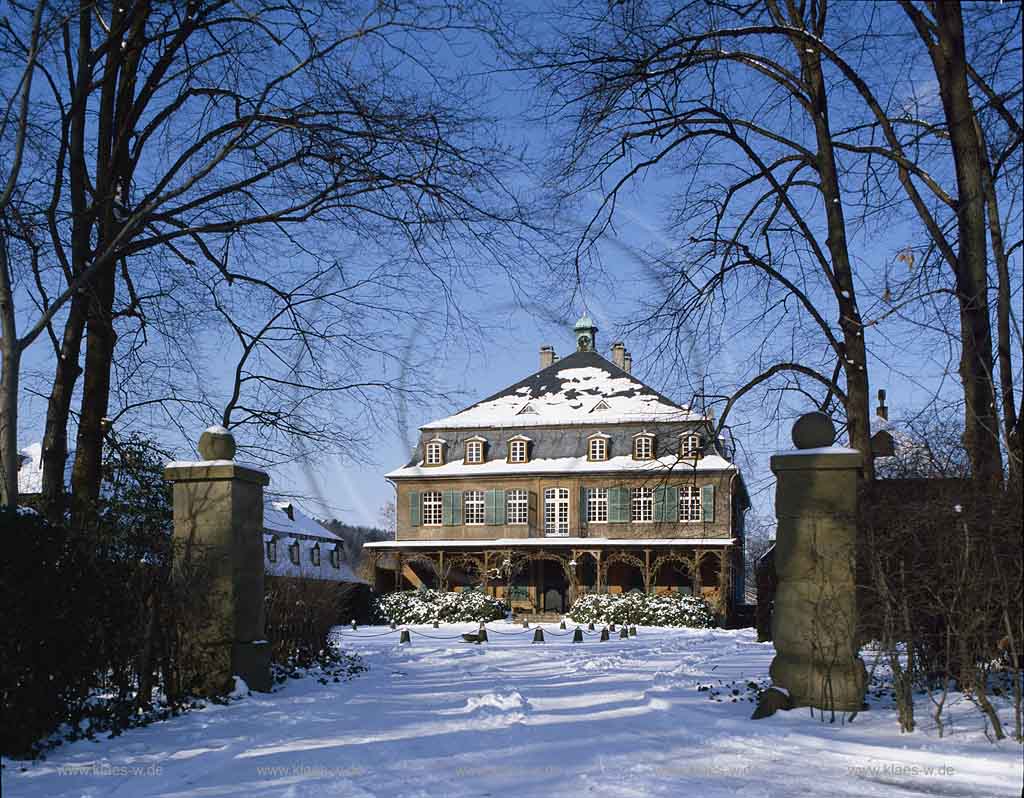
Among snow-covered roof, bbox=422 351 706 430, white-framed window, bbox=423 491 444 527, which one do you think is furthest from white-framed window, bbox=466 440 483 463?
white-framed window, bbox=423 491 444 527

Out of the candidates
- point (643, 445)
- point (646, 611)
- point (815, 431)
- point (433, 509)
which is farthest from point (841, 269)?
point (433, 509)

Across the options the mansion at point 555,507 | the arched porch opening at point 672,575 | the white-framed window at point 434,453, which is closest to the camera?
the arched porch opening at point 672,575

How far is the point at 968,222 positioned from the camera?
8.96 m

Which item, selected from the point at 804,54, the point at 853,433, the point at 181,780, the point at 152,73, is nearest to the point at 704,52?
the point at 804,54

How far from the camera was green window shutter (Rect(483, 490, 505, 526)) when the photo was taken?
1535 inches

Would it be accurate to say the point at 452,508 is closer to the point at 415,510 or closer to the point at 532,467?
the point at 415,510

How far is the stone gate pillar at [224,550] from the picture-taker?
8.80 metres

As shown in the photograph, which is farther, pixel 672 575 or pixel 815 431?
pixel 672 575

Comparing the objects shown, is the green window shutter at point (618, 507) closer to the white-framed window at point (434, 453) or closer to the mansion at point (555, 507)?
the mansion at point (555, 507)

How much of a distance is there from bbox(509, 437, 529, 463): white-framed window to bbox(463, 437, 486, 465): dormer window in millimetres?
1377

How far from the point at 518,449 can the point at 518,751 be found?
32.9 meters

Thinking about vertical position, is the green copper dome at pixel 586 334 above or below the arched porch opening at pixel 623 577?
above

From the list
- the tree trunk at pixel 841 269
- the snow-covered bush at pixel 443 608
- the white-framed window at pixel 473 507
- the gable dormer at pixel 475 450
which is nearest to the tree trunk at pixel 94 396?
the tree trunk at pixel 841 269

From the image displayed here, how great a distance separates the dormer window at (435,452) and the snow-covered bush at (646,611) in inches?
415
